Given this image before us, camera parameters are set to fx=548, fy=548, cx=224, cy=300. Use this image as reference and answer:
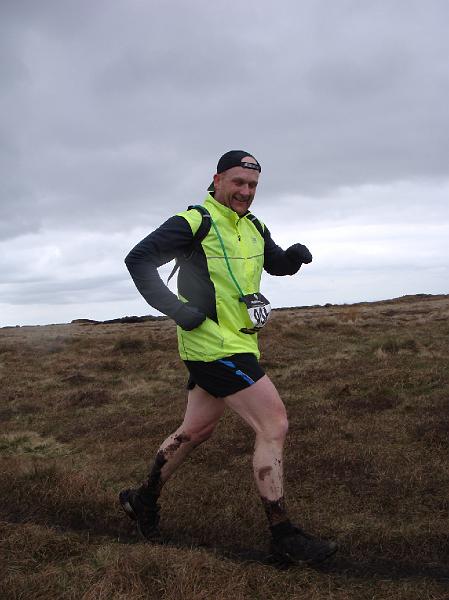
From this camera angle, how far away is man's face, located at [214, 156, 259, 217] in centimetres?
414

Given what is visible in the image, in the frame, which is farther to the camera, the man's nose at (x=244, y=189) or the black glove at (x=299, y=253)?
the black glove at (x=299, y=253)

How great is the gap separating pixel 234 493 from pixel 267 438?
1.73 meters

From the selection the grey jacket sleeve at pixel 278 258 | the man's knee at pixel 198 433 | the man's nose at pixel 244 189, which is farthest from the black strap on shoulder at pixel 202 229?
the man's knee at pixel 198 433

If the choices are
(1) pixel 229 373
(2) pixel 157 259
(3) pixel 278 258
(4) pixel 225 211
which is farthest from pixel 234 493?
(4) pixel 225 211

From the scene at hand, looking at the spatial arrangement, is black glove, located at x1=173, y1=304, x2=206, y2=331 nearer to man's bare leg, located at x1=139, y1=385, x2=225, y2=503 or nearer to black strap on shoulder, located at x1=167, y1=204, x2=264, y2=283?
black strap on shoulder, located at x1=167, y1=204, x2=264, y2=283

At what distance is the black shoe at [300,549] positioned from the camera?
3594mm

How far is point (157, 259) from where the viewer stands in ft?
12.9

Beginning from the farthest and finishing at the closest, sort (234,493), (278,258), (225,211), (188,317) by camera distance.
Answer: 1. (234,493)
2. (278,258)
3. (225,211)
4. (188,317)

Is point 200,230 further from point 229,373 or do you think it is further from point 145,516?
point 145,516

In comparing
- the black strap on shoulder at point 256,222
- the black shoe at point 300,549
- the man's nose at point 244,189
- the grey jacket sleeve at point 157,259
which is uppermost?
the man's nose at point 244,189

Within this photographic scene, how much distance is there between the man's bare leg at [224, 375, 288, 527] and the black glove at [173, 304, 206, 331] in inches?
23.3

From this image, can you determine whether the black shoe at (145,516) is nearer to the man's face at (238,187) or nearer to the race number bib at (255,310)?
the race number bib at (255,310)

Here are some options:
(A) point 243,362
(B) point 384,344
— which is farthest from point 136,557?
(B) point 384,344

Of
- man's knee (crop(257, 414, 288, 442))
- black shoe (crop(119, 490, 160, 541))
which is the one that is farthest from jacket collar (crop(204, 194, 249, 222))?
black shoe (crop(119, 490, 160, 541))
